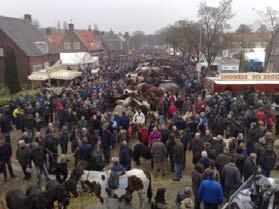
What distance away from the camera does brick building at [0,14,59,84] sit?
43.5 metres

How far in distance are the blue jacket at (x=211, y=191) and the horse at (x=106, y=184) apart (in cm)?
219

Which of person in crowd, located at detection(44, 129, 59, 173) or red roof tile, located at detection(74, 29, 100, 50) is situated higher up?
red roof tile, located at detection(74, 29, 100, 50)

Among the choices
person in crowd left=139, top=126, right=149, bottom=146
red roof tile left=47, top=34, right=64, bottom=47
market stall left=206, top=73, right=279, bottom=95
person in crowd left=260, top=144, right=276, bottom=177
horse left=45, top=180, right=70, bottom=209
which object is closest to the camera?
horse left=45, top=180, right=70, bottom=209

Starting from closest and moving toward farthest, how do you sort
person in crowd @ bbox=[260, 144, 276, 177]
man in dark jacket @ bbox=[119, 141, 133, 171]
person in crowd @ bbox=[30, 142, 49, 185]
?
person in crowd @ bbox=[260, 144, 276, 177], person in crowd @ bbox=[30, 142, 49, 185], man in dark jacket @ bbox=[119, 141, 133, 171]

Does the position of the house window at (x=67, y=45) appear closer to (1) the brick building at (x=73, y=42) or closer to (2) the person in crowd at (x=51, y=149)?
(1) the brick building at (x=73, y=42)

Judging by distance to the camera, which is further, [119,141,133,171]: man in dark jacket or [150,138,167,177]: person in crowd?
[150,138,167,177]: person in crowd

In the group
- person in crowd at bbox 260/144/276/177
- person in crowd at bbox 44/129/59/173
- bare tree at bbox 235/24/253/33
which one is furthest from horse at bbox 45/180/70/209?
bare tree at bbox 235/24/253/33

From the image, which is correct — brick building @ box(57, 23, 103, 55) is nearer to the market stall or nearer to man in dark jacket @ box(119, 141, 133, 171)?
the market stall

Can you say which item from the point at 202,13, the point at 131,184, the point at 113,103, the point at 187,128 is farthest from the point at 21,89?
the point at 131,184

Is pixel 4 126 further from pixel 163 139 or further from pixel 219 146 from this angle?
pixel 219 146

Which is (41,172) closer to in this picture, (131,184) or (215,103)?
(131,184)

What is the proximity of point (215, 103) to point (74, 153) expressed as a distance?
917 centimetres

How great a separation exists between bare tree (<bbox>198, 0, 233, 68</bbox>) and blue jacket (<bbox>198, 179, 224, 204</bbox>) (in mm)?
35667

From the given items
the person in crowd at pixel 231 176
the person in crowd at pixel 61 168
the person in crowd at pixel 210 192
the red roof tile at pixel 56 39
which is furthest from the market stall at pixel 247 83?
the red roof tile at pixel 56 39
